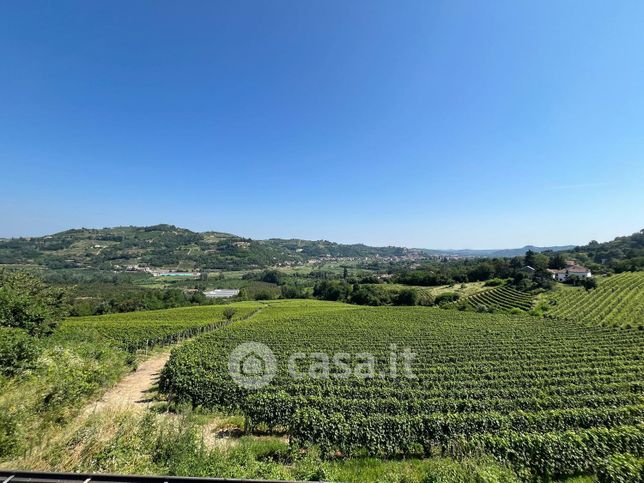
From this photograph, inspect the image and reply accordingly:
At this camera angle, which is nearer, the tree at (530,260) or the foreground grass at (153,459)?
the foreground grass at (153,459)

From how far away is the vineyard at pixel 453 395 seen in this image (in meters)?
11.0

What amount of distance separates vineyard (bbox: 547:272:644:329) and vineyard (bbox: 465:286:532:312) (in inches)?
185

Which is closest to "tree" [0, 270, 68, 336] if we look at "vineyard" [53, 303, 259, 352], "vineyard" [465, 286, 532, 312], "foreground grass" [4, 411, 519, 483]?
"vineyard" [53, 303, 259, 352]

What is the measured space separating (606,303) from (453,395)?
5576 centimetres

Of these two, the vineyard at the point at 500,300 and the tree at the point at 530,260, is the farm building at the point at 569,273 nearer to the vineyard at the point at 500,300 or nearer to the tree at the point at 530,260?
the tree at the point at 530,260

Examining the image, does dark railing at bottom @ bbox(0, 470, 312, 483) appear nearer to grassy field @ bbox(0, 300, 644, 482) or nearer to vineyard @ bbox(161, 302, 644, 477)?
grassy field @ bbox(0, 300, 644, 482)

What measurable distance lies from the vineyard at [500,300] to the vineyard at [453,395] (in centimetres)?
2436

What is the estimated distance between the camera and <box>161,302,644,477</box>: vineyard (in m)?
11.0

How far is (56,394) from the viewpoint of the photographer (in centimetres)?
1093

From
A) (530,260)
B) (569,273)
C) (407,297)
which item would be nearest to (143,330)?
(407,297)

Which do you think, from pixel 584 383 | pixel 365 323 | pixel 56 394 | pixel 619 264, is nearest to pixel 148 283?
pixel 365 323

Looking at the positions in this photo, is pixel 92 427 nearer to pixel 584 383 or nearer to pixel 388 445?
pixel 388 445

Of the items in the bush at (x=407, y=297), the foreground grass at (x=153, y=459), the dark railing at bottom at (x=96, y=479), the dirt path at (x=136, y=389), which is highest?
the dark railing at bottom at (x=96, y=479)

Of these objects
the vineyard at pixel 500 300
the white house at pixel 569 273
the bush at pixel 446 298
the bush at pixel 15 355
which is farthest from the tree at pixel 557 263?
the bush at pixel 15 355
